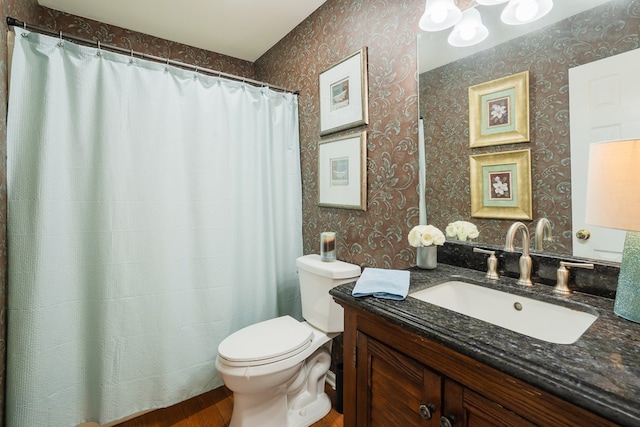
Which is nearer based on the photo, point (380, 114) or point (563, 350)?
point (563, 350)

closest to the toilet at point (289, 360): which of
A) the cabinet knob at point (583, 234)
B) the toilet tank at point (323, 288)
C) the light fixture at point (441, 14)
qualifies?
the toilet tank at point (323, 288)

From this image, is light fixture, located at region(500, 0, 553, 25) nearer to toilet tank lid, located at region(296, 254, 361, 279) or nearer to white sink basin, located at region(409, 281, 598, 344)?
white sink basin, located at region(409, 281, 598, 344)

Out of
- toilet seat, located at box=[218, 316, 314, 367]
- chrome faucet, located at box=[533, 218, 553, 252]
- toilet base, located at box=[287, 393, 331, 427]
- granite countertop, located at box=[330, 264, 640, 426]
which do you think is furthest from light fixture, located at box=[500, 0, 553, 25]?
toilet base, located at box=[287, 393, 331, 427]

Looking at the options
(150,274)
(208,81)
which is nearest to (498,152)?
(208,81)

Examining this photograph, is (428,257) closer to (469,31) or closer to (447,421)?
(447,421)

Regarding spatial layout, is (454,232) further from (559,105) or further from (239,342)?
(239,342)

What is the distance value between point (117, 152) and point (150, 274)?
0.65 metres

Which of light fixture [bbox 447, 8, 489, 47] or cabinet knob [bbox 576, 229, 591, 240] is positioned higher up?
light fixture [bbox 447, 8, 489, 47]

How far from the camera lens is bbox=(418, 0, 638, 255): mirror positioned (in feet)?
3.00

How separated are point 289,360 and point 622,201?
1.29 metres

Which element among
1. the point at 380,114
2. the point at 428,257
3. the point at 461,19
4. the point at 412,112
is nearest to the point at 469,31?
the point at 461,19

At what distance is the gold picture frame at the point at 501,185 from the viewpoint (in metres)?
1.06

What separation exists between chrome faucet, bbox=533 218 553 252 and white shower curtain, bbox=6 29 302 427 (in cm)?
144

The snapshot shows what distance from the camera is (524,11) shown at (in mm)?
1060
